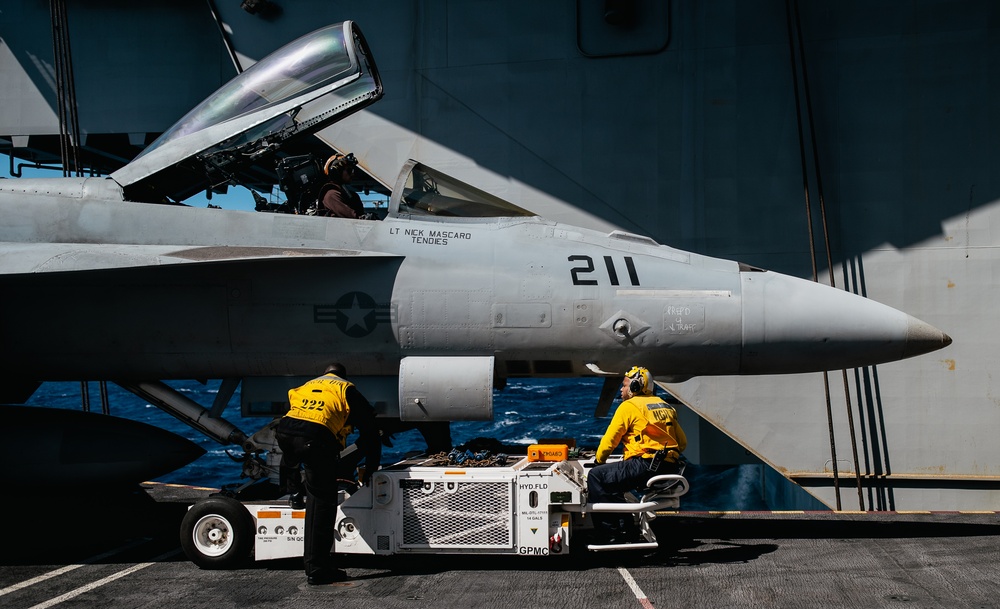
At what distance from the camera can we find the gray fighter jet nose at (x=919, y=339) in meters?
6.75

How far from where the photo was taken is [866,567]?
6.25 metres

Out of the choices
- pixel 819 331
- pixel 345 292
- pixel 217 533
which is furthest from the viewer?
pixel 345 292

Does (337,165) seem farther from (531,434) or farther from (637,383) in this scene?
(531,434)

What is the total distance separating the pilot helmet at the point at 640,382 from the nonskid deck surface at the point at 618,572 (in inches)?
57.2

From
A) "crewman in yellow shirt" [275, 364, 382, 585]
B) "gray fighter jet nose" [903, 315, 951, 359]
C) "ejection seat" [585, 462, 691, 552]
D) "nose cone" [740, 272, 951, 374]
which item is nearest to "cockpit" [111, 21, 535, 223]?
"crewman in yellow shirt" [275, 364, 382, 585]

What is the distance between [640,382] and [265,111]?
4.39 m

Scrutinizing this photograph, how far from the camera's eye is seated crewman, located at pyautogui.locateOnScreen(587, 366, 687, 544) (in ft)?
21.0

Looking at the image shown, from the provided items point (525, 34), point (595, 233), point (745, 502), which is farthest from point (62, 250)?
point (745, 502)

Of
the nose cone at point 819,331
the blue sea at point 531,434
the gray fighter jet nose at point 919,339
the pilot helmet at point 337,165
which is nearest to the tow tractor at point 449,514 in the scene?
the nose cone at point 819,331

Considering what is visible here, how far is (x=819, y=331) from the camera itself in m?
6.71

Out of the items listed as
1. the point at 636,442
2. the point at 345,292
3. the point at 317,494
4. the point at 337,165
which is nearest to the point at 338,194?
the point at 337,165

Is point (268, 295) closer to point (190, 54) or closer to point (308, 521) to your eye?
point (308, 521)

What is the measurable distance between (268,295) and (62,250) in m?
1.83

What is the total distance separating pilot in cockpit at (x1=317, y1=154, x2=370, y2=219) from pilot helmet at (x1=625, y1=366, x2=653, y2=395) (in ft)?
10.1
